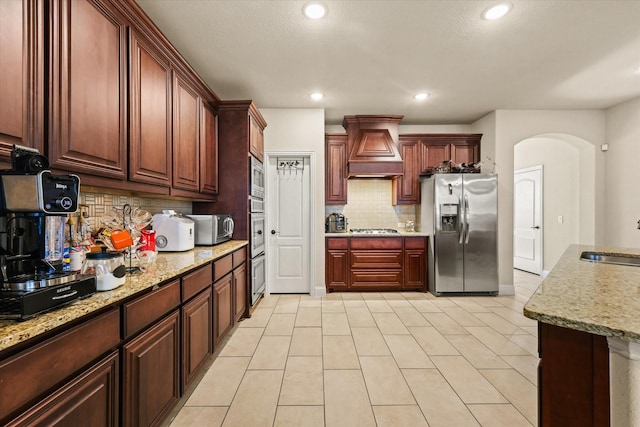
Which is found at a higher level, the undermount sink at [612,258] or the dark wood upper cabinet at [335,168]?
the dark wood upper cabinet at [335,168]

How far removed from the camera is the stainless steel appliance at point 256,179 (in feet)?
11.3

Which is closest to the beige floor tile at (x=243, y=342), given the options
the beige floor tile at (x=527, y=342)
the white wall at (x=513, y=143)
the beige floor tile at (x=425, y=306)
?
the beige floor tile at (x=425, y=306)

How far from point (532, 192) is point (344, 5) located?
5.55 metres

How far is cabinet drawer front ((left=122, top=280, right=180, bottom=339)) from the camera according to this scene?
1.30 meters

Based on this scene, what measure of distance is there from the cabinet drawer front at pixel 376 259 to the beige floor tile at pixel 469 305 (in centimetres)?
92

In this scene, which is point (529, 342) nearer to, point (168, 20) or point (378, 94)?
point (378, 94)

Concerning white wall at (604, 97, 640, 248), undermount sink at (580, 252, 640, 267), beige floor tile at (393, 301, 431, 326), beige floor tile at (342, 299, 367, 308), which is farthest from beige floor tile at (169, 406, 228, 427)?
white wall at (604, 97, 640, 248)

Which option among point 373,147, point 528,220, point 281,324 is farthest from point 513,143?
point 281,324

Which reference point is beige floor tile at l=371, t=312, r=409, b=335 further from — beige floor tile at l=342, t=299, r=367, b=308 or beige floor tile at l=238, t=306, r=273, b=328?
beige floor tile at l=238, t=306, r=273, b=328

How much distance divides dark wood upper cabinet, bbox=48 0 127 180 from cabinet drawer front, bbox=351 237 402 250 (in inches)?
125

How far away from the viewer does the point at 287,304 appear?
3.83 m

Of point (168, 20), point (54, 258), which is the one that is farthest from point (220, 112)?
point (54, 258)

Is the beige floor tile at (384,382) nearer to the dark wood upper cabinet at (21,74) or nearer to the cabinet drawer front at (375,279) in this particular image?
the cabinet drawer front at (375,279)

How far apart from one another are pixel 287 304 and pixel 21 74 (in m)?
3.29
